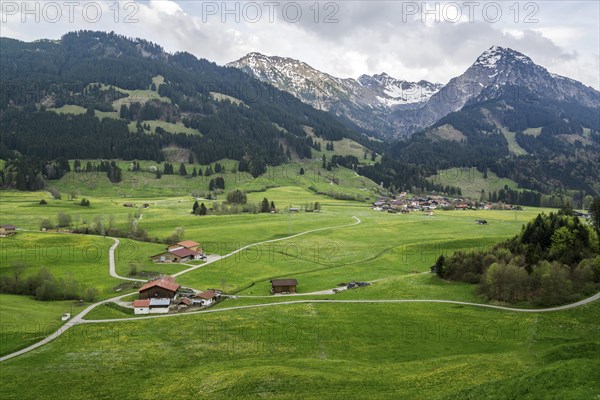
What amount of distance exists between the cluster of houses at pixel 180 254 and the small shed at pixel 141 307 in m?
39.0

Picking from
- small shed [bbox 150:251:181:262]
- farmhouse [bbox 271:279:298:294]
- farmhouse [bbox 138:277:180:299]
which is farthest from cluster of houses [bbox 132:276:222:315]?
small shed [bbox 150:251:181:262]

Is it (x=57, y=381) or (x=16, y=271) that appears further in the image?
(x=16, y=271)

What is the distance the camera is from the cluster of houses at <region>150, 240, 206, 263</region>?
12375 cm

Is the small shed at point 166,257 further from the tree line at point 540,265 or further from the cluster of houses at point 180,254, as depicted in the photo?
the tree line at point 540,265

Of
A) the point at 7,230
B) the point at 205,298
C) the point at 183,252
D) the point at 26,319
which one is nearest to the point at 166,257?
the point at 183,252

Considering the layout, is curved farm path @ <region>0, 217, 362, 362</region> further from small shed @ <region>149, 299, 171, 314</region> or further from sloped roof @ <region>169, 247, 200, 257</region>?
small shed @ <region>149, 299, 171, 314</region>

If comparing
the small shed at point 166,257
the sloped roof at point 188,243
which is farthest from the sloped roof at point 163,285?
the sloped roof at point 188,243

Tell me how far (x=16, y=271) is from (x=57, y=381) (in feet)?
185

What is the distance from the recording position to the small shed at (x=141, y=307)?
8256cm

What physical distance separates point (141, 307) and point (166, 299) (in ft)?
17.1

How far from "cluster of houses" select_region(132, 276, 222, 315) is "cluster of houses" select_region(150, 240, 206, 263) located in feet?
96.6

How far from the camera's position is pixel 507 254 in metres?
93.9

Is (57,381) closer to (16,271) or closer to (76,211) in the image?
(16,271)

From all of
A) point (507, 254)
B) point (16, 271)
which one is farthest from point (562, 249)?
point (16, 271)
